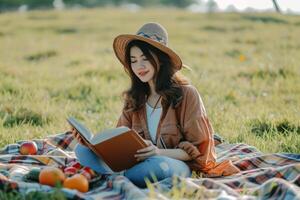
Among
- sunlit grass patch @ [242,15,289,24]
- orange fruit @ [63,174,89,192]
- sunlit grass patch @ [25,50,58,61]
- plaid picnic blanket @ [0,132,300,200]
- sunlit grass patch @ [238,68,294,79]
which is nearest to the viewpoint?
plaid picnic blanket @ [0,132,300,200]

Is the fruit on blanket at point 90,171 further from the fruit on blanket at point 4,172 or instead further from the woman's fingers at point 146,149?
the fruit on blanket at point 4,172

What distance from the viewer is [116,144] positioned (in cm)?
407

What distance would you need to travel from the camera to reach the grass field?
20.2 ft

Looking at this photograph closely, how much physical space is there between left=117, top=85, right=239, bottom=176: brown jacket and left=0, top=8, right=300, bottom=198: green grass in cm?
89

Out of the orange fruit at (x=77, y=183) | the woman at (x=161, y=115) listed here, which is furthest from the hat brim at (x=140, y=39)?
the orange fruit at (x=77, y=183)

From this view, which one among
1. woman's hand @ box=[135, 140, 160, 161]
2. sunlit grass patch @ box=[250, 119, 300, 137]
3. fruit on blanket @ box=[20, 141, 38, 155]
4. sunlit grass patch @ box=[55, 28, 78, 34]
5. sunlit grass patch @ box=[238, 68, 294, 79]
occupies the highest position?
woman's hand @ box=[135, 140, 160, 161]

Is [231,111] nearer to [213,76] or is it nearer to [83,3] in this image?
[213,76]

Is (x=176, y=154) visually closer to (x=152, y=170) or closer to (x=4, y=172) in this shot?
(x=152, y=170)

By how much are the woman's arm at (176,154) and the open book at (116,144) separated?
0.69 ft

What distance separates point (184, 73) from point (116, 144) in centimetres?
559

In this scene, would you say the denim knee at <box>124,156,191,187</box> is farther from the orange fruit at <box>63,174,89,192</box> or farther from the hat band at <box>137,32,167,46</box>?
the hat band at <box>137,32,167,46</box>

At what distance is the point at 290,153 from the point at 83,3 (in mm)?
42397

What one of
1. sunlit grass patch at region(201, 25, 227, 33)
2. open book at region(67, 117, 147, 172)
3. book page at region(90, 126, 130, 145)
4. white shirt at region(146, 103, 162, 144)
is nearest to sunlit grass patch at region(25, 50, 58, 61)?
sunlit grass patch at region(201, 25, 227, 33)

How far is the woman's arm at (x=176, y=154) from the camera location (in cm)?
439
